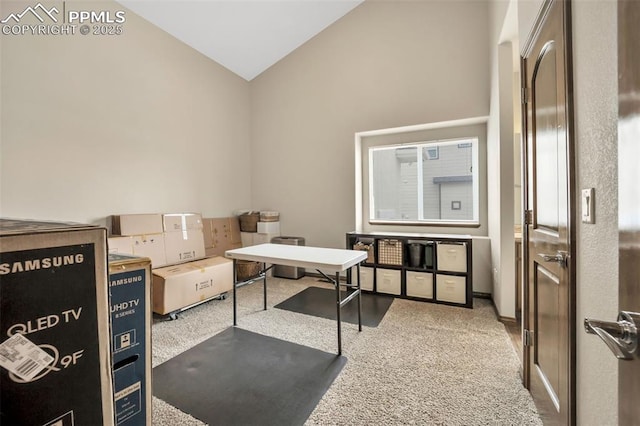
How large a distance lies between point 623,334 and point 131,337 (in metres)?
1.33

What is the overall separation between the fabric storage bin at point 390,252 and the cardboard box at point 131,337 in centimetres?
311

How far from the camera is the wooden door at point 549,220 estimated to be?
3.78 feet

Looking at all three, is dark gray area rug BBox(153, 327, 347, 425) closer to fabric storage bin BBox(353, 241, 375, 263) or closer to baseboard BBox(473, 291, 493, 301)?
fabric storage bin BBox(353, 241, 375, 263)

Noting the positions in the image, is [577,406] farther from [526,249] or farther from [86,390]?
[86,390]

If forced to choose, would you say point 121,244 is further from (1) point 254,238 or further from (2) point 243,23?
(2) point 243,23

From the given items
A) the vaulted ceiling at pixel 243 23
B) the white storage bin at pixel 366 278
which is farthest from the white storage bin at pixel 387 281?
the vaulted ceiling at pixel 243 23

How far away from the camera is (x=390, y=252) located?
3.69 m

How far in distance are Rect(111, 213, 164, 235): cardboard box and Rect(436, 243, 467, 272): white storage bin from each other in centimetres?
351

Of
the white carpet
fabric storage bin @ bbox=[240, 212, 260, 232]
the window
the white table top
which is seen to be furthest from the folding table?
the window

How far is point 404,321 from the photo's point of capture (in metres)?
2.90

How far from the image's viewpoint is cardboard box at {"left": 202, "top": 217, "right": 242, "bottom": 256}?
423 cm

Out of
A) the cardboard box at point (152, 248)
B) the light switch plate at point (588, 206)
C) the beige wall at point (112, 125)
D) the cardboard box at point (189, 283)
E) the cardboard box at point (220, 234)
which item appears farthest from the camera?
the cardboard box at point (220, 234)

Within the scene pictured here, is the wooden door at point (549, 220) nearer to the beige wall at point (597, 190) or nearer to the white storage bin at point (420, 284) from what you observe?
the beige wall at point (597, 190)

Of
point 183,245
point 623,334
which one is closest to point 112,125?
point 183,245
